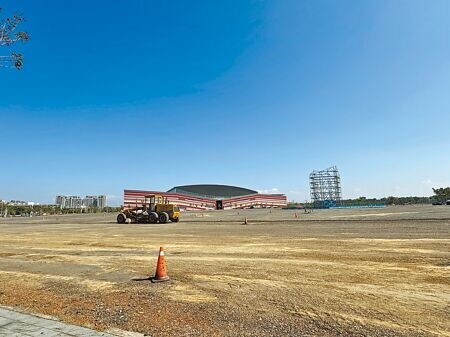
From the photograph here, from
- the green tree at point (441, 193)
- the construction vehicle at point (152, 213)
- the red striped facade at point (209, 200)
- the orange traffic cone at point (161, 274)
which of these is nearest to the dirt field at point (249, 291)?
the orange traffic cone at point (161, 274)

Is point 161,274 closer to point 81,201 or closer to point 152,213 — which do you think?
point 152,213

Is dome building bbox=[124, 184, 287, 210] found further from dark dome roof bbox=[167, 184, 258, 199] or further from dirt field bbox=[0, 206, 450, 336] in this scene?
dirt field bbox=[0, 206, 450, 336]

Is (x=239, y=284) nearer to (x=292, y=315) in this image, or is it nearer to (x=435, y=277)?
(x=292, y=315)

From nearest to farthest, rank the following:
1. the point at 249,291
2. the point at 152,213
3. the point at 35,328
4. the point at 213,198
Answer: the point at 35,328 < the point at 249,291 < the point at 152,213 < the point at 213,198

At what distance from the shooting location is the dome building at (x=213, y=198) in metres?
107

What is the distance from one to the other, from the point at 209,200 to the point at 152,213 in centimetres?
9146

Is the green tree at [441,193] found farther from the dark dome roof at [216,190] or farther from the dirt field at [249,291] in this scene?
the dirt field at [249,291]

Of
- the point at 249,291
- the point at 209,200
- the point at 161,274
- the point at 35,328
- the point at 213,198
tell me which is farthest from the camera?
the point at 213,198

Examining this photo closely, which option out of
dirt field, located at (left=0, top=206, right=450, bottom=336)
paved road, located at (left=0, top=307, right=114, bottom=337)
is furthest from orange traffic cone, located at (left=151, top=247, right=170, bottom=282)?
paved road, located at (left=0, top=307, right=114, bottom=337)

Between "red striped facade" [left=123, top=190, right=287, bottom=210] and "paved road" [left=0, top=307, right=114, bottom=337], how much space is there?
304ft

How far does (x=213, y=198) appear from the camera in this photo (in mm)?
131000

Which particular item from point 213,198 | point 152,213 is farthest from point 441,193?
point 152,213

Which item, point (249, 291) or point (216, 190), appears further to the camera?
point (216, 190)

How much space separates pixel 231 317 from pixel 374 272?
4.78 metres
